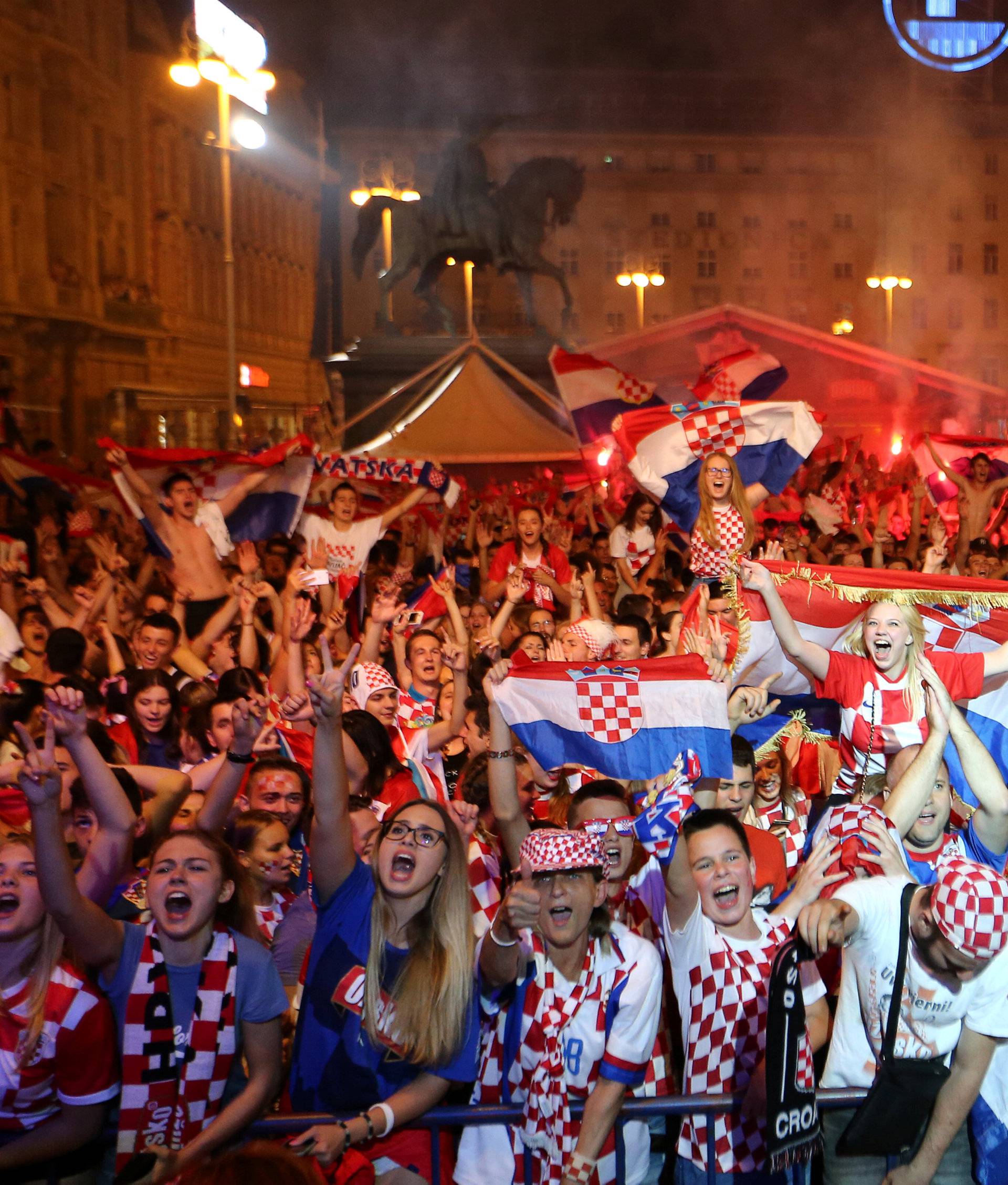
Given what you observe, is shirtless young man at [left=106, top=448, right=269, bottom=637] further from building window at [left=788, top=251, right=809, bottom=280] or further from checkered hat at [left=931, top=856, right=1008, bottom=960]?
building window at [left=788, top=251, right=809, bottom=280]

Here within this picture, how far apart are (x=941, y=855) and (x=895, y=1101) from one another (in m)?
1.11

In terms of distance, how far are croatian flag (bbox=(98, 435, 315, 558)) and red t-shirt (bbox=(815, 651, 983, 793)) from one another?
5.06 metres

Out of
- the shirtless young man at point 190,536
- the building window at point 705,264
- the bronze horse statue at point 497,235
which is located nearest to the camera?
the shirtless young man at point 190,536

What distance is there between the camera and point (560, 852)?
9.78 ft

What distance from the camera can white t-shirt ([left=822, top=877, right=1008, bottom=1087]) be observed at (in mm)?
2803

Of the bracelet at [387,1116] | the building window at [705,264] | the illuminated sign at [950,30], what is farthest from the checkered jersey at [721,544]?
the building window at [705,264]

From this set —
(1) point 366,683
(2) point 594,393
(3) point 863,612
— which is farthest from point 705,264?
(1) point 366,683

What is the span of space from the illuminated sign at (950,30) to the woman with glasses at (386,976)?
16822 millimetres

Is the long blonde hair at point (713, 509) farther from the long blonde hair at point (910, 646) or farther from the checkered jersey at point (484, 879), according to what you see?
the checkered jersey at point (484, 879)

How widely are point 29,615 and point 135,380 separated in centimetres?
2076

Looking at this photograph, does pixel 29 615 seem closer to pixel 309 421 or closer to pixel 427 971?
pixel 427 971

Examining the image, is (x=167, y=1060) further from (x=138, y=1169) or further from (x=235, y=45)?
(x=235, y=45)

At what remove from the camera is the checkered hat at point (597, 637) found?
18.7 feet

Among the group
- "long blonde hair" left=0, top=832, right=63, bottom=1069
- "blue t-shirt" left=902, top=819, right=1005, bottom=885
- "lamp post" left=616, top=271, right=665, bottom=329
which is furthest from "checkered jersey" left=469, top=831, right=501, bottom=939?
"lamp post" left=616, top=271, right=665, bottom=329
